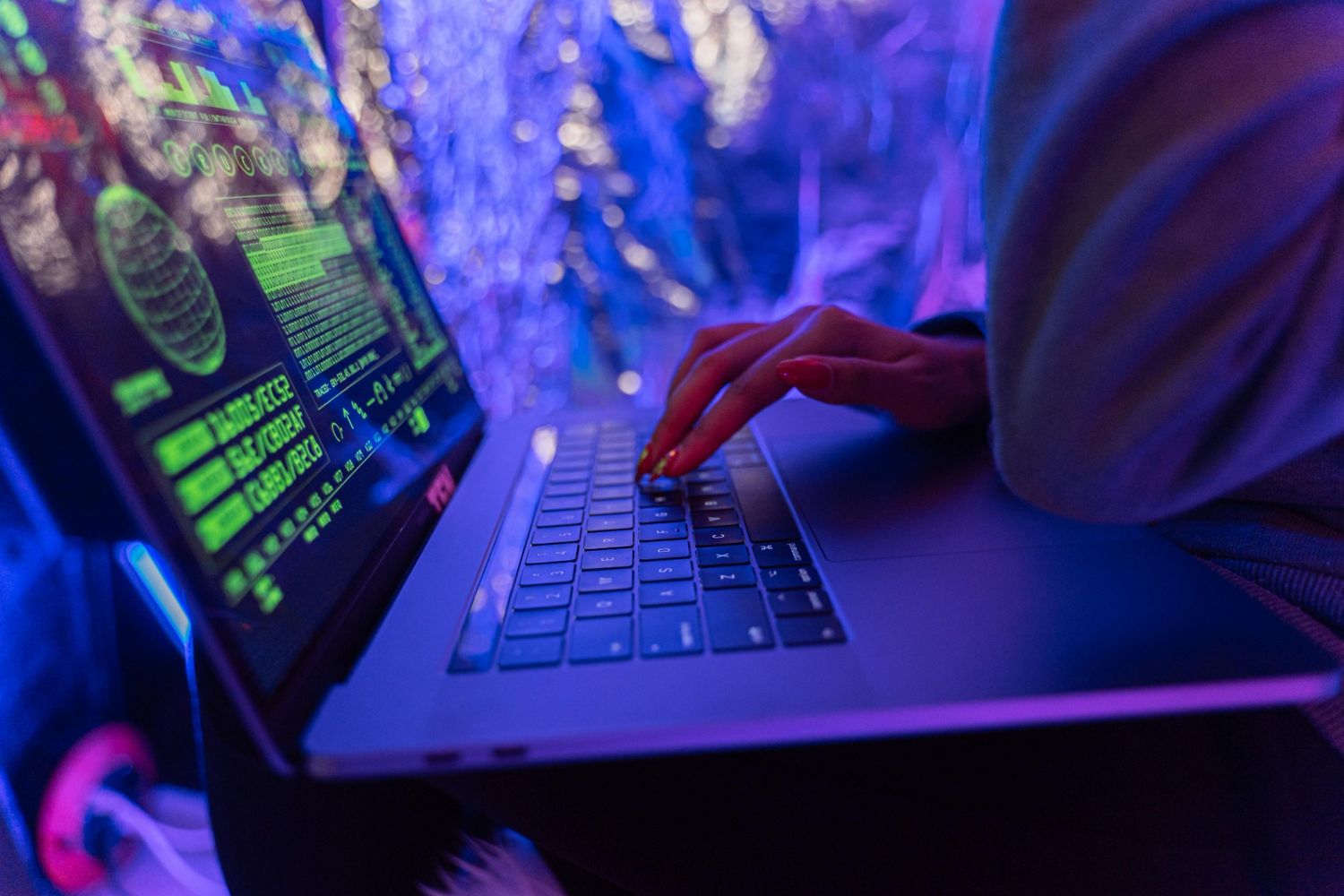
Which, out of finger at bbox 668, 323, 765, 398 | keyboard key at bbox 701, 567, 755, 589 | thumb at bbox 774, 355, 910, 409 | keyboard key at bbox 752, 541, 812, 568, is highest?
finger at bbox 668, 323, 765, 398

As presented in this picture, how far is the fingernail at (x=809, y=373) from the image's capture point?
0.53 metres

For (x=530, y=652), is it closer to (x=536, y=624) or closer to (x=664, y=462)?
(x=536, y=624)

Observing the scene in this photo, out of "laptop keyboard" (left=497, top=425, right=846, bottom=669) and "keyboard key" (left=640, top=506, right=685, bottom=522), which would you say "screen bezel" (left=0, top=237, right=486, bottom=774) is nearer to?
"laptop keyboard" (left=497, top=425, right=846, bottom=669)

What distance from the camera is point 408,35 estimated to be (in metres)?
1.00

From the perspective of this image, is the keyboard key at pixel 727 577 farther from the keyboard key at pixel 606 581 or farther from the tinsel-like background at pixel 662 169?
the tinsel-like background at pixel 662 169

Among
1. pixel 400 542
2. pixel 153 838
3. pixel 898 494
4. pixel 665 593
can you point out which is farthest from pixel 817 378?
pixel 153 838

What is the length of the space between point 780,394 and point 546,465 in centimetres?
24

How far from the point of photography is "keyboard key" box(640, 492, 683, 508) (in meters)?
0.56

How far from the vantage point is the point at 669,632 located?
0.37 meters

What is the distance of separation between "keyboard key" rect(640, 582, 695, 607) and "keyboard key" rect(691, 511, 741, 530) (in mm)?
85

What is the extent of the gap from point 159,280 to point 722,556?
1.12 feet

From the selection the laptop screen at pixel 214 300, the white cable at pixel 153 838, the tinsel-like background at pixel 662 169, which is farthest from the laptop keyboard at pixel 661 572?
the tinsel-like background at pixel 662 169

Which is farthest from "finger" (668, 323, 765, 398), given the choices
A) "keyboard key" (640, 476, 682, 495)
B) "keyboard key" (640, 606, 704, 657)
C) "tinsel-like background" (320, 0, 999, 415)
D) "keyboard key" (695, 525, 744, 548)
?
"tinsel-like background" (320, 0, 999, 415)

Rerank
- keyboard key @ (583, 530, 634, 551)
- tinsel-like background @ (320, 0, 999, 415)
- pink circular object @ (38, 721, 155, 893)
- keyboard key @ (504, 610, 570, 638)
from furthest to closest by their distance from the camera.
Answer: tinsel-like background @ (320, 0, 999, 415) → pink circular object @ (38, 721, 155, 893) → keyboard key @ (583, 530, 634, 551) → keyboard key @ (504, 610, 570, 638)
